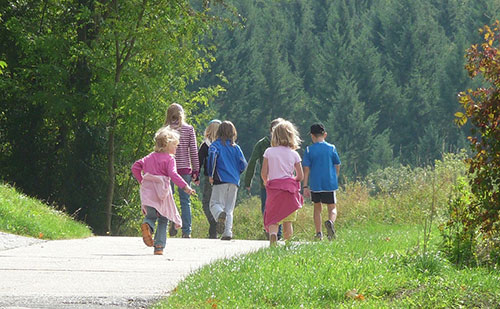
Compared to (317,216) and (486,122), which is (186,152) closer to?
(317,216)

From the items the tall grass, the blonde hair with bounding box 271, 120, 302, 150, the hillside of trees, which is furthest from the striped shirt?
the hillside of trees

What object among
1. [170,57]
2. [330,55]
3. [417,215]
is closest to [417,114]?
[330,55]

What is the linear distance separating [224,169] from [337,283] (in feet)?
25.9

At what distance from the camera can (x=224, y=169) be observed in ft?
50.1

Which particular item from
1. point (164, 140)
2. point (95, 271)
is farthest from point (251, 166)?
point (95, 271)

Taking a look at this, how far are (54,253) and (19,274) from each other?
233 cm

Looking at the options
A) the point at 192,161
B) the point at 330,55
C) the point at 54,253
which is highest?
the point at 330,55

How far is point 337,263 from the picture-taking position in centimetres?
845

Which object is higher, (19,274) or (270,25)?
(270,25)

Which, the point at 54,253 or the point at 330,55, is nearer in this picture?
the point at 54,253

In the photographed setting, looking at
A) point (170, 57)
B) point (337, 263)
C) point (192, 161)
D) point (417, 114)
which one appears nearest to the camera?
point (337, 263)

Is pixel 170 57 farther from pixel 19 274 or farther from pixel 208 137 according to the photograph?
pixel 19 274

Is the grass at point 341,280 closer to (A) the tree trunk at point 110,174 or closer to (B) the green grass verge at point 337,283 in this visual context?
(B) the green grass verge at point 337,283

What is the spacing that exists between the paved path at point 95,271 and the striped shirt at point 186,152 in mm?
1449
